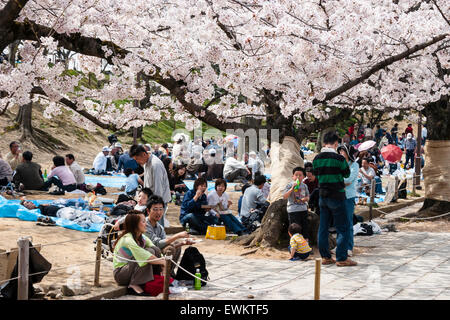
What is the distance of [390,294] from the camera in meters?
7.05

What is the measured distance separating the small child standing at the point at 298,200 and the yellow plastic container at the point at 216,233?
5.85 feet

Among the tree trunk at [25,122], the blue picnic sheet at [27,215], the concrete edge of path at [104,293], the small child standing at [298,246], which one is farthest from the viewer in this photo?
the tree trunk at [25,122]

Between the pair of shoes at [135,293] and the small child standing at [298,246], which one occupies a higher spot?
the small child standing at [298,246]

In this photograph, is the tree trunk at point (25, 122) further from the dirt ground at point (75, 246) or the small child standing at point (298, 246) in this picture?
the small child standing at point (298, 246)

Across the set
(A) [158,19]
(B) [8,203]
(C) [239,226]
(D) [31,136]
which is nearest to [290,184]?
(C) [239,226]

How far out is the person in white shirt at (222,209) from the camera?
11.8 m

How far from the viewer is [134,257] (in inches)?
275

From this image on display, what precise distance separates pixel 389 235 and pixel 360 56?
3698 millimetres

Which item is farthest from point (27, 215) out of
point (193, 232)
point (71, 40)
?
point (71, 40)

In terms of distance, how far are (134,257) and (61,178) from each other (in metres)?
8.76

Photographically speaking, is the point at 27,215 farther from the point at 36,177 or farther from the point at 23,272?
the point at 23,272

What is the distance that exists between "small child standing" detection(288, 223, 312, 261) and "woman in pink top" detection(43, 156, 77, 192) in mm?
7691

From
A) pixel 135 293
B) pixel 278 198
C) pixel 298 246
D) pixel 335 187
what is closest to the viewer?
Result: pixel 135 293

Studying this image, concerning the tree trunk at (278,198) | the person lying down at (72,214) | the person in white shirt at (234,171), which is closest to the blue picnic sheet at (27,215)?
the person lying down at (72,214)
